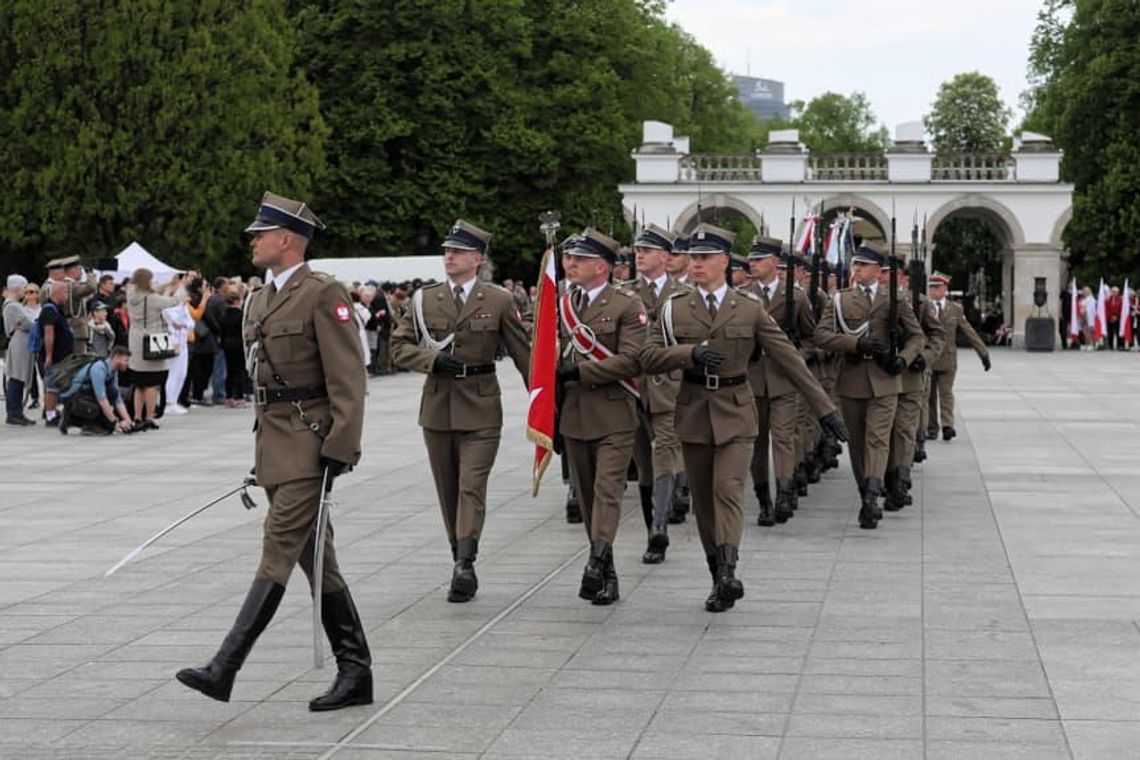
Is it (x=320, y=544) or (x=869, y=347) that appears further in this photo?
(x=869, y=347)

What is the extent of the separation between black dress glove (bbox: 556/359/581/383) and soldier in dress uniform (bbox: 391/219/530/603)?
0.79 feet

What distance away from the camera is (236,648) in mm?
7555

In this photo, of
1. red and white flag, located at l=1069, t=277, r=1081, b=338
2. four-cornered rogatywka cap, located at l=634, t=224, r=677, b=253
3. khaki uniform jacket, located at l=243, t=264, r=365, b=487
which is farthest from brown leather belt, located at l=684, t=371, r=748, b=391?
red and white flag, located at l=1069, t=277, r=1081, b=338

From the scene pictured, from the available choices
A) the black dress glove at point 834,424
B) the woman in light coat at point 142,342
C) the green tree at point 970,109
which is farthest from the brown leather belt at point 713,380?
the green tree at point 970,109

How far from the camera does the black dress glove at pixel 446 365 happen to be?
34.6 ft

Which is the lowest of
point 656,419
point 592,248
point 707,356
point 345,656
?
point 345,656

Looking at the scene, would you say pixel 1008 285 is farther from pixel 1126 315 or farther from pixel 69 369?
pixel 69 369

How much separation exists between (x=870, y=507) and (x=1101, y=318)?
37513 mm

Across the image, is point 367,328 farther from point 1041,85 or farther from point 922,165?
point 1041,85

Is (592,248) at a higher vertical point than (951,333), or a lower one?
higher

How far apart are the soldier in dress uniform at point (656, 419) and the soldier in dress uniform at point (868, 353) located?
54.2 inches

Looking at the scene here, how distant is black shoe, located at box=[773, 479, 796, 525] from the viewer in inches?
557

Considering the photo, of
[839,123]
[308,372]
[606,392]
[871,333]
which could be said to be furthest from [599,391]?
[839,123]

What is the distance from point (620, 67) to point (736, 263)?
4428cm
